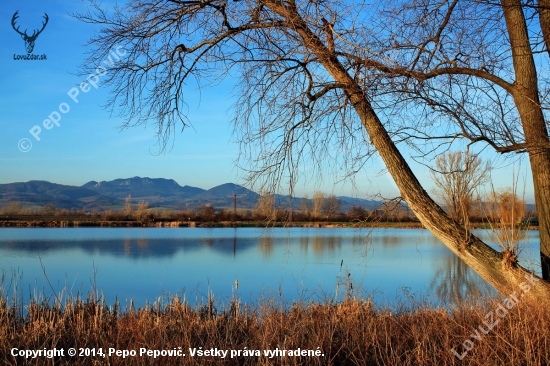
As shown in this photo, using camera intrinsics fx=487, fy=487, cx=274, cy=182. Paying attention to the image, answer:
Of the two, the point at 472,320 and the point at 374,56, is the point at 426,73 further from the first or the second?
the point at 472,320

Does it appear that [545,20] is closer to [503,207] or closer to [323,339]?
[503,207]

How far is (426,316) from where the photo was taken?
4.71m

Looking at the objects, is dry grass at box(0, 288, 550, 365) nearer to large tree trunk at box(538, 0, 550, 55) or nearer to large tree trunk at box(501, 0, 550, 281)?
large tree trunk at box(501, 0, 550, 281)

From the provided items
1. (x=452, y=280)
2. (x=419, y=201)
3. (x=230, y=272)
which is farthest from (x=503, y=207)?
(x=230, y=272)

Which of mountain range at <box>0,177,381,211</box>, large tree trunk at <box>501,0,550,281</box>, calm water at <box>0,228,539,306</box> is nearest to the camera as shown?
large tree trunk at <box>501,0,550,281</box>

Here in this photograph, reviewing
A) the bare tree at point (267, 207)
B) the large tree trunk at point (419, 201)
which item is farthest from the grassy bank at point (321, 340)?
the bare tree at point (267, 207)

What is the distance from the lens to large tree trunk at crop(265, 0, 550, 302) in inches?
153

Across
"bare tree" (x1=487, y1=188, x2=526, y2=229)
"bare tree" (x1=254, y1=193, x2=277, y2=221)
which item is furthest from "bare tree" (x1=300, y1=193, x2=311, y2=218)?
"bare tree" (x1=487, y1=188, x2=526, y2=229)

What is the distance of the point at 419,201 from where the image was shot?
4.20 meters

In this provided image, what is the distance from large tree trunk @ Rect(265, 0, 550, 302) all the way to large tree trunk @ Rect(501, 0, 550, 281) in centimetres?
52

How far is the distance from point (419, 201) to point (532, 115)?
1256 mm

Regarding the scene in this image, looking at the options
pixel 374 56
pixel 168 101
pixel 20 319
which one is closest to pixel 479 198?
pixel 374 56

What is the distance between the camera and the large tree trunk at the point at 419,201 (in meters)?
3.90

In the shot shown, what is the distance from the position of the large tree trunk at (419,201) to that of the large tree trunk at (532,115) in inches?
20.6
